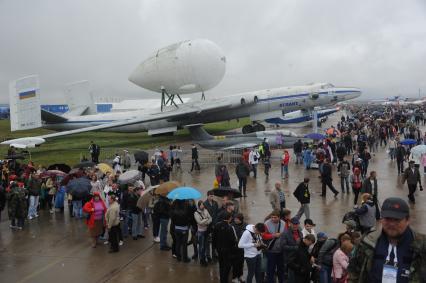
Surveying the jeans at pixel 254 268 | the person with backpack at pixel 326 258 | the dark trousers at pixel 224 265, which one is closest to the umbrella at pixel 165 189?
the dark trousers at pixel 224 265

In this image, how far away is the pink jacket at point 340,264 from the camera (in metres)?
5.50

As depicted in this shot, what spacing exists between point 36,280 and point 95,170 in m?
6.25

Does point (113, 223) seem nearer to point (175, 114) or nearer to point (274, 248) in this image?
point (274, 248)

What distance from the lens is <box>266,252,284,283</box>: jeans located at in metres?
6.73

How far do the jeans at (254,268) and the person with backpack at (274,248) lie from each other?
15 cm

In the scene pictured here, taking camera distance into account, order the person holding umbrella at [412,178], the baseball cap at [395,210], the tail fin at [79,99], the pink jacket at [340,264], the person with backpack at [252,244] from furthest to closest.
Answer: the tail fin at [79,99] → the person holding umbrella at [412,178] → the person with backpack at [252,244] → the pink jacket at [340,264] → the baseball cap at [395,210]

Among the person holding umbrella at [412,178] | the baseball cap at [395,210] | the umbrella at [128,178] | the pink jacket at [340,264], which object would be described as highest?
the baseball cap at [395,210]

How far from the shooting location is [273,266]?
22.2 ft

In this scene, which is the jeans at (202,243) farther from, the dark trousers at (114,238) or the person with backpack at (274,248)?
the dark trousers at (114,238)

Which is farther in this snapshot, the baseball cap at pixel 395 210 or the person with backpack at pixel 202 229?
the person with backpack at pixel 202 229

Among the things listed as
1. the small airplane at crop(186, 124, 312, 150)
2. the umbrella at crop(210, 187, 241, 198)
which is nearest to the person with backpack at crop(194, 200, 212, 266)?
the umbrella at crop(210, 187, 241, 198)

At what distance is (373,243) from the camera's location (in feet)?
10.4

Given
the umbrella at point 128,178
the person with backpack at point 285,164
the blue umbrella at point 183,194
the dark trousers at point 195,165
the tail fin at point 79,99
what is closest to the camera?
the blue umbrella at point 183,194

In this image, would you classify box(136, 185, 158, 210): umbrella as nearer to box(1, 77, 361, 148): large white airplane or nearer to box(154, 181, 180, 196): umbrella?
box(154, 181, 180, 196): umbrella
